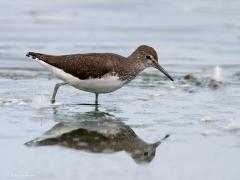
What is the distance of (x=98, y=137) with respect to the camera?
30.7ft

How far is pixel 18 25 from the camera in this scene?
62.8 feet

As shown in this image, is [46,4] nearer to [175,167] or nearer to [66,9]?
[66,9]

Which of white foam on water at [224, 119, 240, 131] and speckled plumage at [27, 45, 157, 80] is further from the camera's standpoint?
speckled plumage at [27, 45, 157, 80]

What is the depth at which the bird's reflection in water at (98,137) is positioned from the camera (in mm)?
8859

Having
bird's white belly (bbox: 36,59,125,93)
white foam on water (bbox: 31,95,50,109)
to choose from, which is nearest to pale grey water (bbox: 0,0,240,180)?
white foam on water (bbox: 31,95,50,109)

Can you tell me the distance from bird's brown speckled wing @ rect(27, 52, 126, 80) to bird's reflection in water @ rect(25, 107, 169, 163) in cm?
106

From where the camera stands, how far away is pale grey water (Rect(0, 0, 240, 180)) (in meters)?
8.29

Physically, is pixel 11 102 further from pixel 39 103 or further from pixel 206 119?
pixel 206 119

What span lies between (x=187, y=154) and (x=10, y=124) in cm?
241

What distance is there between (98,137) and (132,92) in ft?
10.4

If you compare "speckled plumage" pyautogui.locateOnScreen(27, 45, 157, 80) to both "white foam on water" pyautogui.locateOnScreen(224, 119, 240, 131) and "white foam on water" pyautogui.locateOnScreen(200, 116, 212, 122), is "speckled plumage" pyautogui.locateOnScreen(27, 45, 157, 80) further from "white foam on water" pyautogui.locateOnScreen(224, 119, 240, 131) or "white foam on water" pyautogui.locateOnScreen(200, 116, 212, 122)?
"white foam on water" pyautogui.locateOnScreen(224, 119, 240, 131)

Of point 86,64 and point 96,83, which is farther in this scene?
point 86,64

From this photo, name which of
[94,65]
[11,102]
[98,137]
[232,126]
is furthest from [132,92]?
[98,137]

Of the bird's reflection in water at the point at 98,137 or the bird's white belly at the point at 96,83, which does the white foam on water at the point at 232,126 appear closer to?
the bird's reflection in water at the point at 98,137
